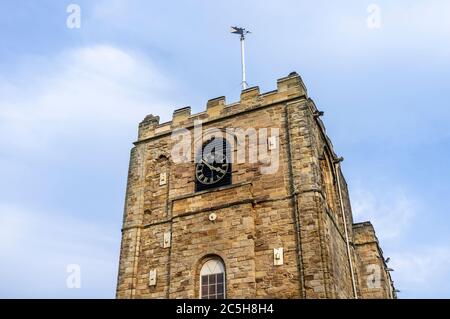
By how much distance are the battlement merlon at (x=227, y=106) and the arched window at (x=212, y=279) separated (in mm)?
5916

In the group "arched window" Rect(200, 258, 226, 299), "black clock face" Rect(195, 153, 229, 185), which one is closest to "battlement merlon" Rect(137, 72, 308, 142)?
"black clock face" Rect(195, 153, 229, 185)

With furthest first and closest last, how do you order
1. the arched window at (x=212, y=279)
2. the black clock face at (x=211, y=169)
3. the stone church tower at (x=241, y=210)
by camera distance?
the black clock face at (x=211, y=169) < the arched window at (x=212, y=279) < the stone church tower at (x=241, y=210)

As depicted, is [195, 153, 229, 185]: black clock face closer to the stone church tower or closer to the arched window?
the stone church tower

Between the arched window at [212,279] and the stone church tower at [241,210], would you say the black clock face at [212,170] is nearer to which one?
the stone church tower at [241,210]

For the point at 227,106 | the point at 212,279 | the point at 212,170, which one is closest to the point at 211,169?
the point at 212,170

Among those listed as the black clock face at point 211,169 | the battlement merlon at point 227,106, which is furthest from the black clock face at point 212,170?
the battlement merlon at point 227,106

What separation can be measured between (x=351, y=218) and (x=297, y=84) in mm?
7674

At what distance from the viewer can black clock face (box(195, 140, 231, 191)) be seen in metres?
18.3

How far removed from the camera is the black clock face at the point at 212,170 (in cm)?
1828

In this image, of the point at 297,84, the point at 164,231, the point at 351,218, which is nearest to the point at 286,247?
the point at 164,231

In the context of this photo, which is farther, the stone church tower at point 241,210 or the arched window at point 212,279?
the arched window at point 212,279

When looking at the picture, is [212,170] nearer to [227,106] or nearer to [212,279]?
[227,106]

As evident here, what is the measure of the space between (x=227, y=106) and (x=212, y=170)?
2826 mm

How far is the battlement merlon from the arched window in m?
5.92
